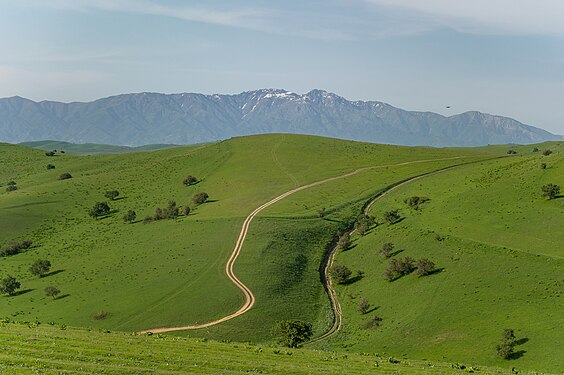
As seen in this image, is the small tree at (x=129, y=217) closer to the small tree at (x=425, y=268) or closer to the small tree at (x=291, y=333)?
the small tree at (x=291, y=333)

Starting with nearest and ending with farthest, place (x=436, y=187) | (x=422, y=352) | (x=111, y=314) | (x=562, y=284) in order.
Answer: (x=422, y=352)
(x=562, y=284)
(x=111, y=314)
(x=436, y=187)

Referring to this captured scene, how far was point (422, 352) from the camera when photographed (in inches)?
2101

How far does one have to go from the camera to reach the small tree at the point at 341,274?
81000 millimetres

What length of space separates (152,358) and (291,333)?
90.4 feet

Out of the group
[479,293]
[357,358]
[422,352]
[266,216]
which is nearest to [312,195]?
[266,216]

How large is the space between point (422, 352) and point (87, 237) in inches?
3187

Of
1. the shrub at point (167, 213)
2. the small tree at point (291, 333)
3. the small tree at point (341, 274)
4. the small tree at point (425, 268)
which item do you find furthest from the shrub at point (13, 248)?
the small tree at point (425, 268)

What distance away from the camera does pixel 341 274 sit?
8094 cm

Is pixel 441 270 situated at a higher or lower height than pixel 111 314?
higher

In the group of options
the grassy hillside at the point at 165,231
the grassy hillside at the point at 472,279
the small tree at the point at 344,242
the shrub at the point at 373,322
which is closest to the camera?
the grassy hillside at the point at 472,279

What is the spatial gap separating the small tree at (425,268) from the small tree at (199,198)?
6999 centimetres

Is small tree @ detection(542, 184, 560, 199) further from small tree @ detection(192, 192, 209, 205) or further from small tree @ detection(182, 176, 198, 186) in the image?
small tree @ detection(182, 176, 198, 186)

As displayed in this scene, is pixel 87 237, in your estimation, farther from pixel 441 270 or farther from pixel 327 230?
pixel 441 270

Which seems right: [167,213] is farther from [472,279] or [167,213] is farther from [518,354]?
[518,354]
